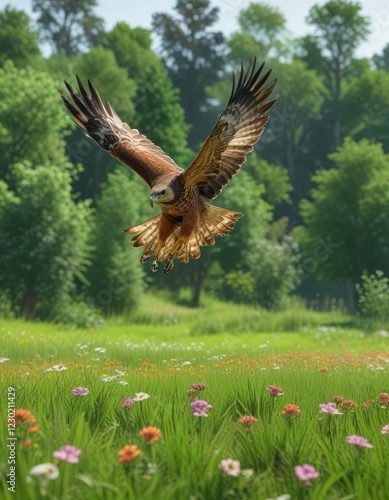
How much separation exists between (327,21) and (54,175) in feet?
97.7

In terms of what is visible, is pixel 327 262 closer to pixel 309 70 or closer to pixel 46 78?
pixel 46 78

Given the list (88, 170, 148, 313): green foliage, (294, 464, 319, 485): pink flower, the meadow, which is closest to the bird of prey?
the meadow

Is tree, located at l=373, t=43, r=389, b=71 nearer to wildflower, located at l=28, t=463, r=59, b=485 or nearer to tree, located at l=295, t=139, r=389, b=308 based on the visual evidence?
tree, located at l=295, t=139, r=389, b=308

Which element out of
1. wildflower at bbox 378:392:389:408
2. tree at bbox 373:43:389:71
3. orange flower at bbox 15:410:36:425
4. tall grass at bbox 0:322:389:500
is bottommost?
tall grass at bbox 0:322:389:500

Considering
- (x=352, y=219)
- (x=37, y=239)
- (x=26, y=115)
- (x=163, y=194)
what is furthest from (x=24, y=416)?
(x=352, y=219)

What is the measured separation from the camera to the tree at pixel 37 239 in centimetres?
2061

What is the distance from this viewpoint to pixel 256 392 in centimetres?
427

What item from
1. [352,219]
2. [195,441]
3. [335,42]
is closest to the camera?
[195,441]

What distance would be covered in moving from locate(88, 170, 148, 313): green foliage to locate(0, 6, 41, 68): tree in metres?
10.5

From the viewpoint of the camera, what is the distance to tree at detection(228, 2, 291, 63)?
46469 mm

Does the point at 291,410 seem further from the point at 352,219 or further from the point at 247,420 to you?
the point at 352,219

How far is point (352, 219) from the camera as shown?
86.0ft

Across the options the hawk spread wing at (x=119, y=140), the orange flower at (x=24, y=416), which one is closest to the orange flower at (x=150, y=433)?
the orange flower at (x=24, y=416)

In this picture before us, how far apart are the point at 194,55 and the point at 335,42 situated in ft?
Answer: 33.0
